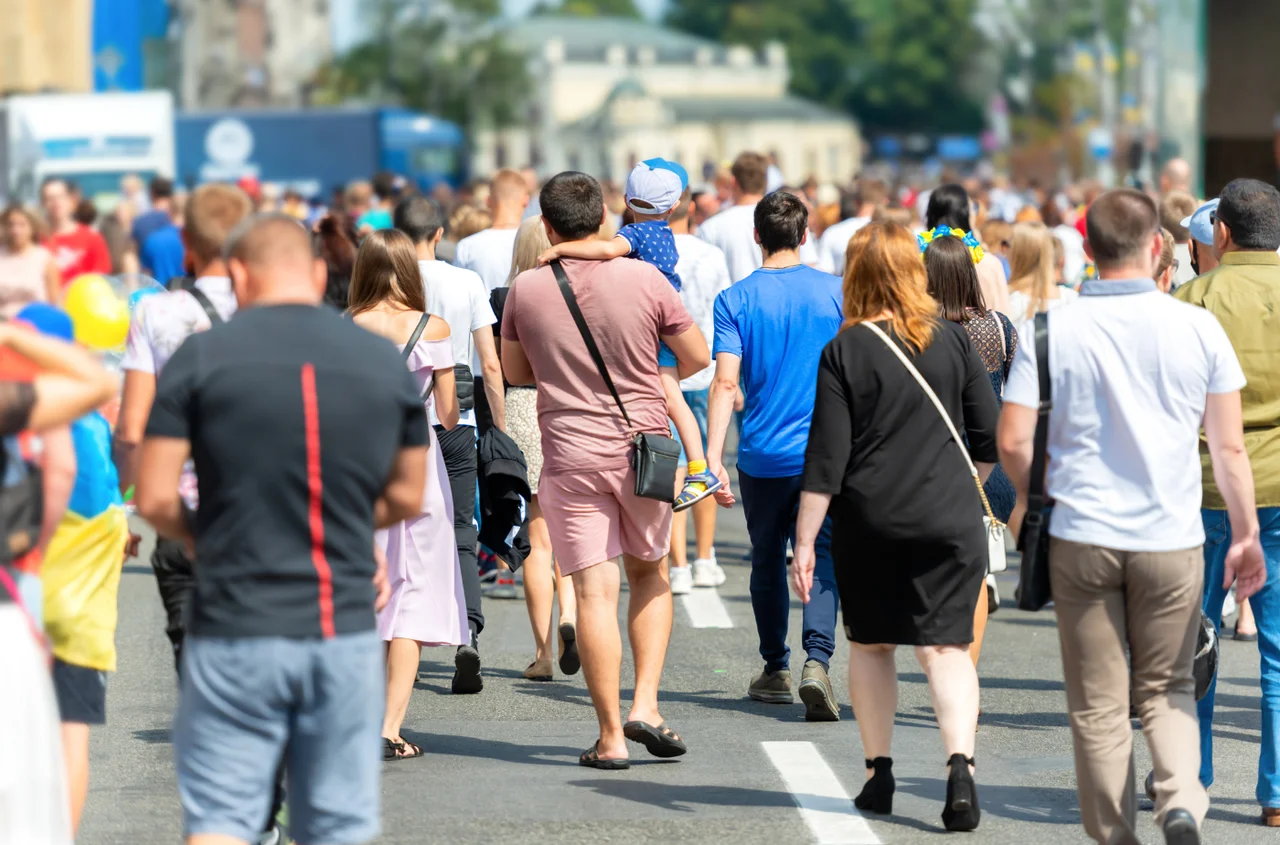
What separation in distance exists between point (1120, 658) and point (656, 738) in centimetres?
199

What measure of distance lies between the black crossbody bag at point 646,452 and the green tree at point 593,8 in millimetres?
183538

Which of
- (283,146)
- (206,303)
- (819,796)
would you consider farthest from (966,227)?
(283,146)

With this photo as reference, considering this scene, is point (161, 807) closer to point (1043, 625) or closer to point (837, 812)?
point (837, 812)

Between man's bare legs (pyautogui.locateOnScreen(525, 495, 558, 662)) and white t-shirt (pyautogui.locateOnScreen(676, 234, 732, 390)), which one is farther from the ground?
white t-shirt (pyautogui.locateOnScreen(676, 234, 732, 390))

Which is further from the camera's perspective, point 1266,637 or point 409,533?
point 409,533

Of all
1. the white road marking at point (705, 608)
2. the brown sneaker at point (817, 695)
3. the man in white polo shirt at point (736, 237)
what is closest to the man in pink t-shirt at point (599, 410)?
the brown sneaker at point (817, 695)

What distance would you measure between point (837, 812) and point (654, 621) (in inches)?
41.0

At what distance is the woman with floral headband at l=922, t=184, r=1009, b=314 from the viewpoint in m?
9.62

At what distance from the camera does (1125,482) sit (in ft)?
17.6

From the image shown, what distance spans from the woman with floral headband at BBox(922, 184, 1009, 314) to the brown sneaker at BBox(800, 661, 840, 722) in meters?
2.47

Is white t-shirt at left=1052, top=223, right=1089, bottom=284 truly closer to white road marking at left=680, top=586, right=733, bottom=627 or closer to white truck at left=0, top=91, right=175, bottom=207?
white road marking at left=680, top=586, right=733, bottom=627

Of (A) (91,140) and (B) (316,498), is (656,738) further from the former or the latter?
(A) (91,140)

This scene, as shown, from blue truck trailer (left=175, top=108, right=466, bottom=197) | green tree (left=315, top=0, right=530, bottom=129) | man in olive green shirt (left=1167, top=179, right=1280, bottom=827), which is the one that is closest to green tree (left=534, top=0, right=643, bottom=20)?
green tree (left=315, top=0, right=530, bottom=129)

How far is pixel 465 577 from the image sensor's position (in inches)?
331
